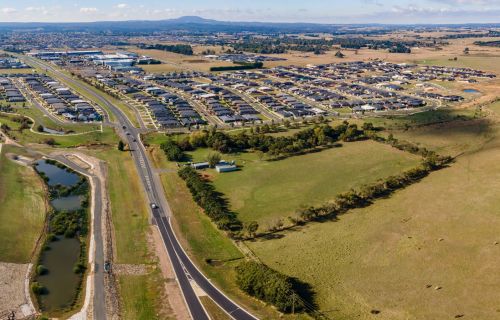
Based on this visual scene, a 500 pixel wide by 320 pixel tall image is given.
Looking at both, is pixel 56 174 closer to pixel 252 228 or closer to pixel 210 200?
pixel 210 200

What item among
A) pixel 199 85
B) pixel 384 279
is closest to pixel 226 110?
pixel 199 85

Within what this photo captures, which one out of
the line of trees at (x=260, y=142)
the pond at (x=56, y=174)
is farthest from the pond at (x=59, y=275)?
the line of trees at (x=260, y=142)

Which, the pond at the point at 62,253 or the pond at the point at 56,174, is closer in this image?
the pond at the point at 62,253

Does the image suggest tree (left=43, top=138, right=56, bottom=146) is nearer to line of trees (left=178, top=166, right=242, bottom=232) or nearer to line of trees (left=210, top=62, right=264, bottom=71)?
line of trees (left=178, top=166, right=242, bottom=232)

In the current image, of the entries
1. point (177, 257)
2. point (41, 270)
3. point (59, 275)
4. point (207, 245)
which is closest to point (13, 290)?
point (41, 270)

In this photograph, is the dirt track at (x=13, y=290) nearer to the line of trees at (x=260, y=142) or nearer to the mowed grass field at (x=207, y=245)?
the mowed grass field at (x=207, y=245)

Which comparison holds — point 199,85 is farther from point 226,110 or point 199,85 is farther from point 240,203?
point 240,203
